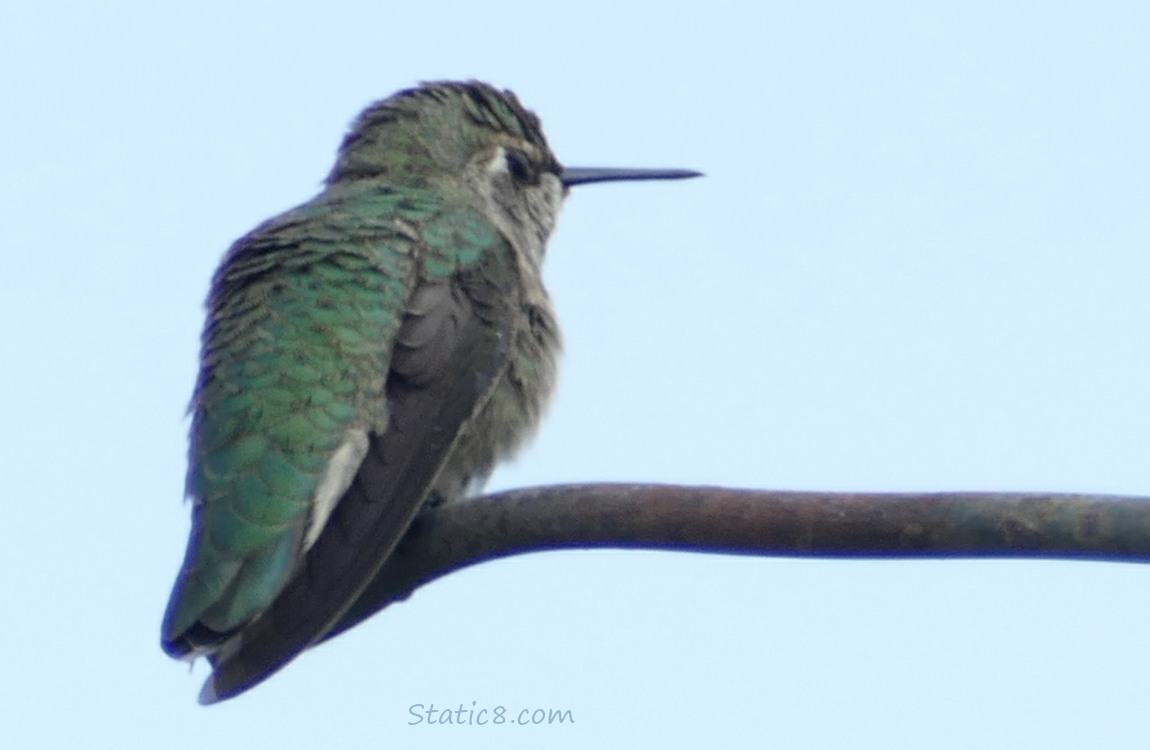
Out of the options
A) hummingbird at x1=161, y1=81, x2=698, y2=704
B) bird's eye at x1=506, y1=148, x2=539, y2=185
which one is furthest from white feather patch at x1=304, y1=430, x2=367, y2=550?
bird's eye at x1=506, y1=148, x2=539, y2=185

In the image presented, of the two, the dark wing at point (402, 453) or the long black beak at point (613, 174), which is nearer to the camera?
the dark wing at point (402, 453)

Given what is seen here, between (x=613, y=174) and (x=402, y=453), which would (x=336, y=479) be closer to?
(x=402, y=453)

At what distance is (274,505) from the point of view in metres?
4.66

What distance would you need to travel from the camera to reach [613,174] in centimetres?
734

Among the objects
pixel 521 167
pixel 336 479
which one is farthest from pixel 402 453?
pixel 521 167

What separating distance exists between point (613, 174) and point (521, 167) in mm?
475

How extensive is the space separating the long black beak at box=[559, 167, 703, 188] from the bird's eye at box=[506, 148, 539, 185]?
0.23m

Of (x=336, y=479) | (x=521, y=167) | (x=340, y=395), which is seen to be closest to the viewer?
(x=336, y=479)

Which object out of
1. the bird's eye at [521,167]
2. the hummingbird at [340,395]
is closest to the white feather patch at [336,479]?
the hummingbird at [340,395]

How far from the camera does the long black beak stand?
728 cm

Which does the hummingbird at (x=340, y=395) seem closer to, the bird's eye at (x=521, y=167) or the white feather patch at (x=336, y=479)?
the white feather patch at (x=336, y=479)

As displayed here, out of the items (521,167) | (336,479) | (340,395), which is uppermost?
(521,167)

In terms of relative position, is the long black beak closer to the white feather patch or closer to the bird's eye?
the bird's eye

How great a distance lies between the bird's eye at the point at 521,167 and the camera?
23.0ft
